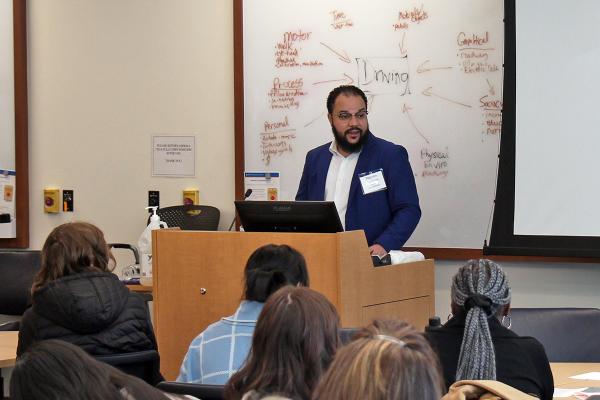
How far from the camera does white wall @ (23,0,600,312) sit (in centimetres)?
616

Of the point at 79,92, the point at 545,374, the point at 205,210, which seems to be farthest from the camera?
the point at 79,92

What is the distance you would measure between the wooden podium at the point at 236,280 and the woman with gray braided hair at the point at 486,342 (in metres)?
0.70

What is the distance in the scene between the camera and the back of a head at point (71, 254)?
3.70 m

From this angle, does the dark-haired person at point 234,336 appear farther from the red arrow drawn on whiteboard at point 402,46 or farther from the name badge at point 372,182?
the red arrow drawn on whiteboard at point 402,46

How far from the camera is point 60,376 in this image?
1476mm

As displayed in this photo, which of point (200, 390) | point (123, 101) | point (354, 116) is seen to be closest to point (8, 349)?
point (200, 390)

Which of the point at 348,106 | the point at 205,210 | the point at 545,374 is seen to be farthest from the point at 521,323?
the point at 205,210

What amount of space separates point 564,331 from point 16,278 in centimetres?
334

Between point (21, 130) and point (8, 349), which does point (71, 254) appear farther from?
point (21, 130)

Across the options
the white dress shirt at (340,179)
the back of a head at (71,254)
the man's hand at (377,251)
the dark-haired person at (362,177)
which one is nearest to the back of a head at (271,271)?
the back of a head at (71,254)

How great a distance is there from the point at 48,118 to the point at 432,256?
9.41 feet

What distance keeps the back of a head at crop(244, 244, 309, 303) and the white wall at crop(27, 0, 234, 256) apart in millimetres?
2926

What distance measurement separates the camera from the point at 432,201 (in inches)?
222

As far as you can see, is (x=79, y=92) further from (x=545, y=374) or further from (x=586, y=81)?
(x=545, y=374)
